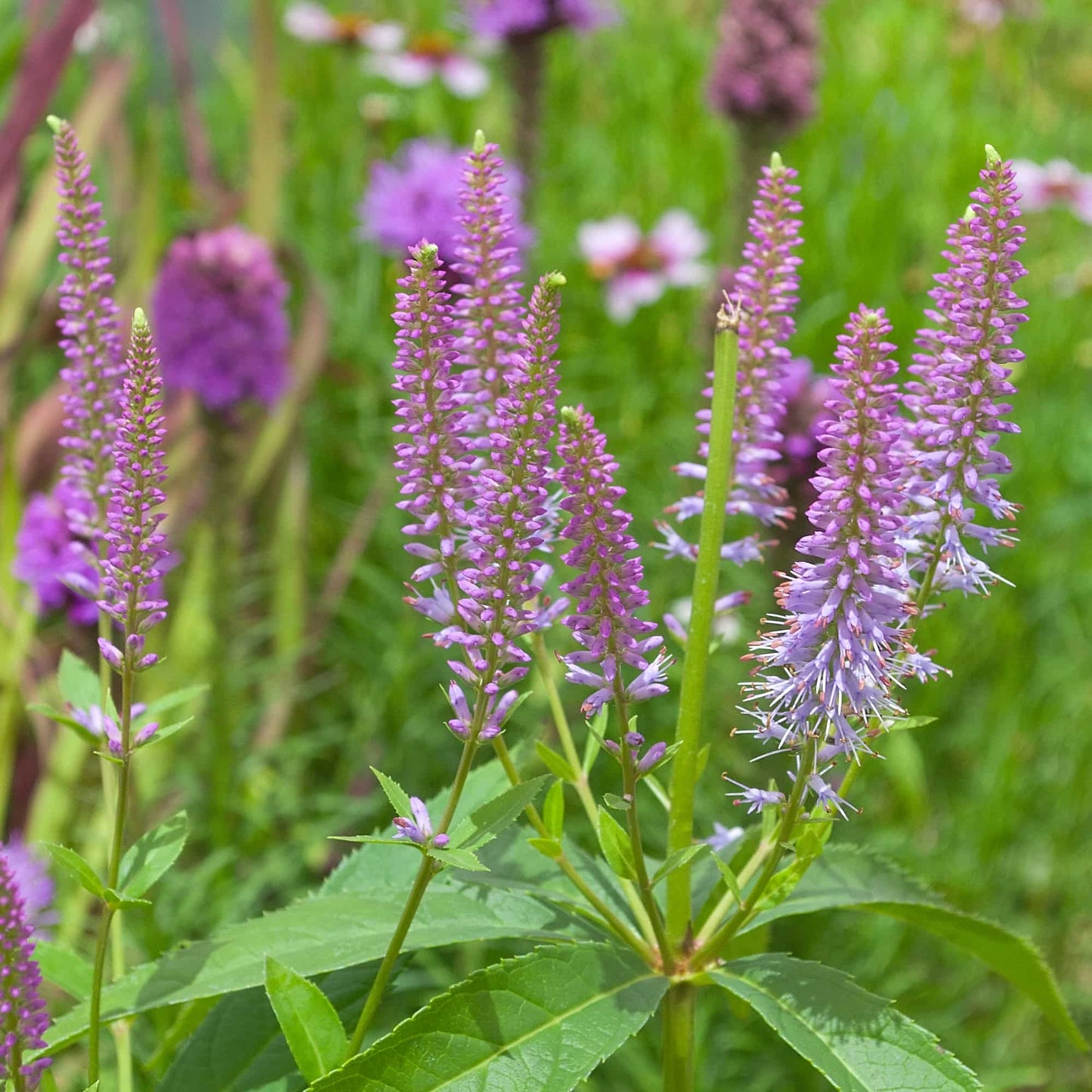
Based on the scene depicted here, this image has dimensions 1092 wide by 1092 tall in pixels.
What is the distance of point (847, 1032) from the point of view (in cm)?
97

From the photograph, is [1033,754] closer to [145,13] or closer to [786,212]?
[786,212]

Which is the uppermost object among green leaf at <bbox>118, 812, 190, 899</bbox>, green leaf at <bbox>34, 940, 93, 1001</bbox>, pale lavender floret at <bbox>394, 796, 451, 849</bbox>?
pale lavender floret at <bbox>394, 796, 451, 849</bbox>

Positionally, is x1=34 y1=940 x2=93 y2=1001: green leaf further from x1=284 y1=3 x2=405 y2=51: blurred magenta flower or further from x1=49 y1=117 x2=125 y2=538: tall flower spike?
x1=284 y1=3 x2=405 y2=51: blurred magenta flower

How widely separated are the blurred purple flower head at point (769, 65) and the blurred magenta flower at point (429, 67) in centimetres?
147

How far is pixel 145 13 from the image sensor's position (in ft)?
17.4

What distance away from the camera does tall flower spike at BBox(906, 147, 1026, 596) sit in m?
0.84

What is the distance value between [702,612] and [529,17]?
8.29 ft

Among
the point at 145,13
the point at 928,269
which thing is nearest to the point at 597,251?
the point at 928,269

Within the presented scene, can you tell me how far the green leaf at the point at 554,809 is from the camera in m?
1.04

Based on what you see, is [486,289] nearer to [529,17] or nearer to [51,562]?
[51,562]

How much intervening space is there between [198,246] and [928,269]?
7.61 ft

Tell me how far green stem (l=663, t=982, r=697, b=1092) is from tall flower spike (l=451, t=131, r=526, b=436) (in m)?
0.47

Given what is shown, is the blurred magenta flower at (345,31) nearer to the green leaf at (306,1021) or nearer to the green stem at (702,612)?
the green stem at (702,612)

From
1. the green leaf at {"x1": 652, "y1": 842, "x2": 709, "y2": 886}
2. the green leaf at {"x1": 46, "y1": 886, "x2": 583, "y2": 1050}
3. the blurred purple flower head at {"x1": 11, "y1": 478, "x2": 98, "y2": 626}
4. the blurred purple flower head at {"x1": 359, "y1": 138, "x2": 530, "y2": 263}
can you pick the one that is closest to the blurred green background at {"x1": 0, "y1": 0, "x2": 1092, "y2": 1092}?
the blurred purple flower head at {"x1": 359, "y1": 138, "x2": 530, "y2": 263}
